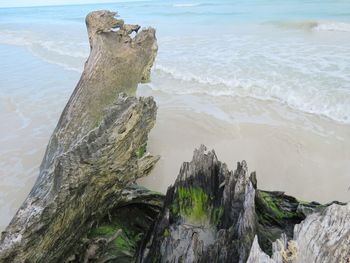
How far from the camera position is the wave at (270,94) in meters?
6.02

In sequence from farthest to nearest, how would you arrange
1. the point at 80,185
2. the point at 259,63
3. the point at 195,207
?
the point at 259,63, the point at 195,207, the point at 80,185

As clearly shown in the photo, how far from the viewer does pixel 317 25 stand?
16.9 m

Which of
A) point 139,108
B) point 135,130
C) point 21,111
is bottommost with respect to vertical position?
point 21,111

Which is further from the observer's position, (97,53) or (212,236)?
(97,53)

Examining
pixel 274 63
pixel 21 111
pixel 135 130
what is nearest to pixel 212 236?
pixel 135 130

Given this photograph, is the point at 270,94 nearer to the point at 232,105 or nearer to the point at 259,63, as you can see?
the point at 232,105

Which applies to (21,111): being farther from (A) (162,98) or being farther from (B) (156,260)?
(B) (156,260)

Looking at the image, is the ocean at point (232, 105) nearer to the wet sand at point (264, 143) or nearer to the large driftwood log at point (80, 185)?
the wet sand at point (264, 143)

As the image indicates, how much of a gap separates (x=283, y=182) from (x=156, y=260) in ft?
7.81

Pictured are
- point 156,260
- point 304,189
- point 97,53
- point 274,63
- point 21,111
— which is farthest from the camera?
point 274,63

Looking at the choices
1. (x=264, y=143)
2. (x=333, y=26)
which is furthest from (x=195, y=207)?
(x=333, y=26)

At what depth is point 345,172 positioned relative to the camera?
4.29 metres

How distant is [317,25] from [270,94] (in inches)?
464

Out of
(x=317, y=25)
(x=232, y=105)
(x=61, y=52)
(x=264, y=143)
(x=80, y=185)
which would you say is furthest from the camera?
(x=317, y=25)
